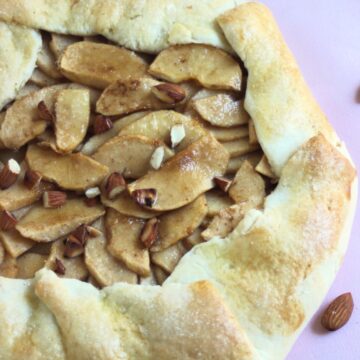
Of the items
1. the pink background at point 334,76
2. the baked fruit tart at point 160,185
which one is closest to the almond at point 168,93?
the baked fruit tart at point 160,185

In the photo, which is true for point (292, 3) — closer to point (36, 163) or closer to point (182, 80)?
point (182, 80)

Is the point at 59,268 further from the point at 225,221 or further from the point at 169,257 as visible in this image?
the point at 225,221

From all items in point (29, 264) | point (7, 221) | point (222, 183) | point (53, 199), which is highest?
point (222, 183)

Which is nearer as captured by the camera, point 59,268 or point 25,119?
point 59,268

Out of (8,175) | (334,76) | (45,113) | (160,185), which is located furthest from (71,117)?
(334,76)

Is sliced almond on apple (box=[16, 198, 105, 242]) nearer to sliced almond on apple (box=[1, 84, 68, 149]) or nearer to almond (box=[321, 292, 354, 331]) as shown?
sliced almond on apple (box=[1, 84, 68, 149])

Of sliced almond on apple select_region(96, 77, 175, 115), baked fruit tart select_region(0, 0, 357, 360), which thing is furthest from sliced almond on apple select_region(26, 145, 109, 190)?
sliced almond on apple select_region(96, 77, 175, 115)

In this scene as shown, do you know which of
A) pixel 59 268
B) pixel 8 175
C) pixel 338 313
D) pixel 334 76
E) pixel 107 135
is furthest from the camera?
pixel 334 76
